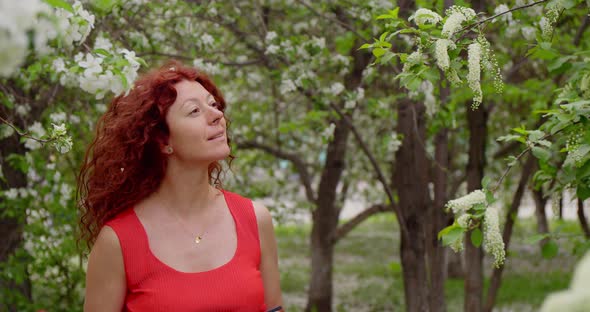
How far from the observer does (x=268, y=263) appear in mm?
2854

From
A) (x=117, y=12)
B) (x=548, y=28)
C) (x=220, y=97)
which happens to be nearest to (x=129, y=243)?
(x=220, y=97)

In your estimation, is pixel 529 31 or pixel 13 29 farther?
pixel 529 31

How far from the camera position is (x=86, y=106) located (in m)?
5.09

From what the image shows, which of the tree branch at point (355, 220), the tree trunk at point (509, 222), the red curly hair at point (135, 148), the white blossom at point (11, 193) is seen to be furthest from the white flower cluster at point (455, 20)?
the tree branch at point (355, 220)

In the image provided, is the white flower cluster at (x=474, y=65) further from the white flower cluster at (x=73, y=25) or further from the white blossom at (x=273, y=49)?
the white blossom at (x=273, y=49)

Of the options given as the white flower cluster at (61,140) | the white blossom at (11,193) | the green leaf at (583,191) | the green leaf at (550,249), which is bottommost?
the green leaf at (550,249)

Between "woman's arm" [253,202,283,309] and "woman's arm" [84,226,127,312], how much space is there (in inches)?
19.0

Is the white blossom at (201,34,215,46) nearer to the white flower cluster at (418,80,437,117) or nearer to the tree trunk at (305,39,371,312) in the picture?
the white flower cluster at (418,80,437,117)

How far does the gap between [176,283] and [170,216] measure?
248 millimetres

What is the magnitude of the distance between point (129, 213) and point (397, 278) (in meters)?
8.44

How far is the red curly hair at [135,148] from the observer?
274 centimetres

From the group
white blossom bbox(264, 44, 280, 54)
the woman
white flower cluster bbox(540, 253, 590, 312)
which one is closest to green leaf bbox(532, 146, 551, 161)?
the woman

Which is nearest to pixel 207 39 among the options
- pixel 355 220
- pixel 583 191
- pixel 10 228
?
pixel 10 228

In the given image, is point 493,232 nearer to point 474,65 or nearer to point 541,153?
point 474,65
